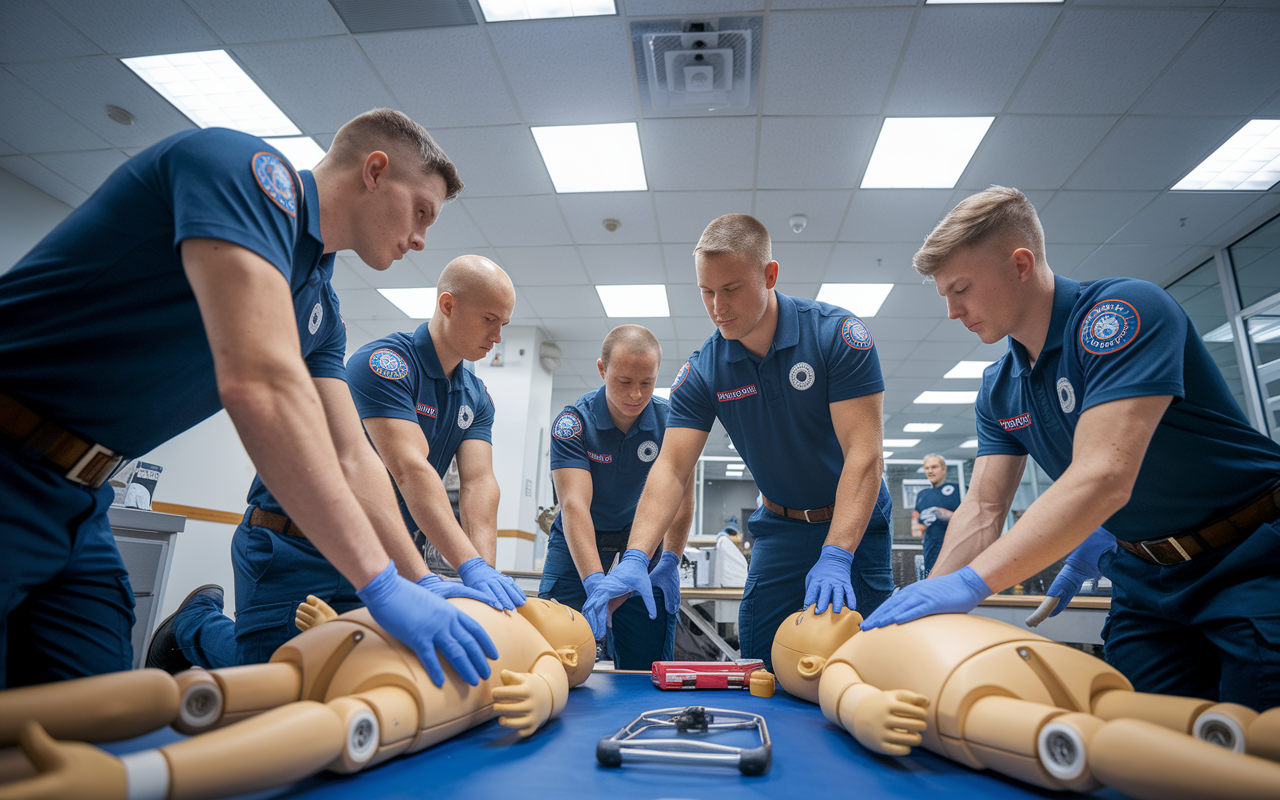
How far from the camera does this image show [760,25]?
9.84ft

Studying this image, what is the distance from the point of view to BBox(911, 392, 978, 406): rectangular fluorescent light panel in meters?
8.58

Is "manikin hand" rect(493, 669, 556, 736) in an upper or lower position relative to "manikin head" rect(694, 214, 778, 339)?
lower

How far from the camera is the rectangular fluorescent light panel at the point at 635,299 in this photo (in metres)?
5.93

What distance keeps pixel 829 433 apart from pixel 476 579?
104cm

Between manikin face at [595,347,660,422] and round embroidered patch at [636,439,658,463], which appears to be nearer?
manikin face at [595,347,660,422]

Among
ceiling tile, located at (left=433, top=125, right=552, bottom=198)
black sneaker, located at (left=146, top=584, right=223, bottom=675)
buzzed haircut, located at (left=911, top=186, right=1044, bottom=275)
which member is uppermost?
ceiling tile, located at (left=433, top=125, right=552, bottom=198)

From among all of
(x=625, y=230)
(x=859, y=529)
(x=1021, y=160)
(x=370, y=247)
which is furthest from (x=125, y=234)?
(x=1021, y=160)

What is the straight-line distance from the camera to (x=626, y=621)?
2.20 meters

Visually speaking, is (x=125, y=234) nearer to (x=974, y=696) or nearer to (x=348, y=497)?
(x=348, y=497)

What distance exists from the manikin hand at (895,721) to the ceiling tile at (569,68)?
10.2 ft

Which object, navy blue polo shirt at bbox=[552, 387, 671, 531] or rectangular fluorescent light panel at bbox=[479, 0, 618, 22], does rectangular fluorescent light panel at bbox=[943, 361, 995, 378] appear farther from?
navy blue polo shirt at bbox=[552, 387, 671, 531]

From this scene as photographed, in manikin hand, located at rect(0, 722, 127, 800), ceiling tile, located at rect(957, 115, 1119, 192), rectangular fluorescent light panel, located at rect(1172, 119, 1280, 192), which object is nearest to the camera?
manikin hand, located at rect(0, 722, 127, 800)

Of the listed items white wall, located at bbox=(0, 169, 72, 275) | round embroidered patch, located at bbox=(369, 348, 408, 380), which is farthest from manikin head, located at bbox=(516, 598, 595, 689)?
white wall, located at bbox=(0, 169, 72, 275)

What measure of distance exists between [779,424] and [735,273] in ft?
1.47
